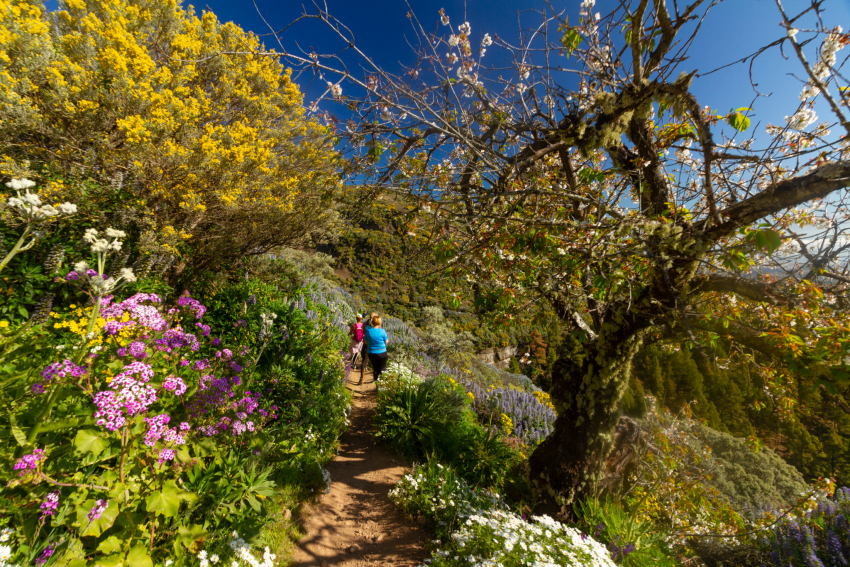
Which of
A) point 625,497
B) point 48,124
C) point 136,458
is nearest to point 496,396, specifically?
point 625,497

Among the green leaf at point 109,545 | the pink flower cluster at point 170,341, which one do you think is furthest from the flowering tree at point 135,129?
the green leaf at point 109,545

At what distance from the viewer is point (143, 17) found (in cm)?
653

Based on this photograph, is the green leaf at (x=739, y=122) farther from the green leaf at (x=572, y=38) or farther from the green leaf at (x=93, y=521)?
the green leaf at (x=93, y=521)

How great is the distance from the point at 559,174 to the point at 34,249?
658cm

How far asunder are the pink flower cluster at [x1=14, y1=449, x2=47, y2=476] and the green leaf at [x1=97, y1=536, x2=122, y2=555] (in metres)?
0.55

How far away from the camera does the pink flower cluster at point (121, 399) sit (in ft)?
5.19

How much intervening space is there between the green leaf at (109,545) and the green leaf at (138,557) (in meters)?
0.08

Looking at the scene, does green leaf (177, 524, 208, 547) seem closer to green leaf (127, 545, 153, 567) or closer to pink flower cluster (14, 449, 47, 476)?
green leaf (127, 545, 153, 567)

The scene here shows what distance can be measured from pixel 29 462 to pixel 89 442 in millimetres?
194

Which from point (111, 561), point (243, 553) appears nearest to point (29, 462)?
point (111, 561)

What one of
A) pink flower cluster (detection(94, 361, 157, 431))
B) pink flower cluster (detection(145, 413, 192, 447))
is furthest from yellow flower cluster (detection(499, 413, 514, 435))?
pink flower cluster (detection(94, 361, 157, 431))

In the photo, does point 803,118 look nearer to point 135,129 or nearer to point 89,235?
point 89,235

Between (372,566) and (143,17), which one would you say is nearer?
(372,566)

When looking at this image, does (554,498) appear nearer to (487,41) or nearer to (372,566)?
(372,566)
